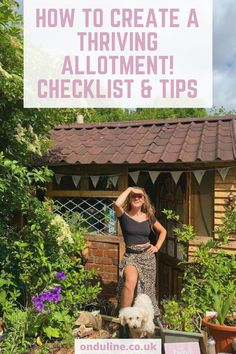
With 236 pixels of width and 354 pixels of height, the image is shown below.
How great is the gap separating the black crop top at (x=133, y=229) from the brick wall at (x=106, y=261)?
1.61m

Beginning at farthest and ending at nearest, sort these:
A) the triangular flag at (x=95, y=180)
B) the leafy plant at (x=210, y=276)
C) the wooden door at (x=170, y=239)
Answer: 1. the triangular flag at (x=95, y=180)
2. the wooden door at (x=170, y=239)
3. the leafy plant at (x=210, y=276)

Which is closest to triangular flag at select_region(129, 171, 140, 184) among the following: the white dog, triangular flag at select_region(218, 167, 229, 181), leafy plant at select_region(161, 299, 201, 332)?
triangular flag at select_region(218, 167, 229, 181)

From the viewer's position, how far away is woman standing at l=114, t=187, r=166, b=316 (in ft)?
14.5

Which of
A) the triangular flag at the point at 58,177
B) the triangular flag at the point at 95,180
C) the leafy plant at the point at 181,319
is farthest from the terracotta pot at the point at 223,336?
the triangular flag at the point at 58,177

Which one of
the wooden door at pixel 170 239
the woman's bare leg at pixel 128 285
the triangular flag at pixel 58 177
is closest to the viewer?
the woman's bare leg at pixel 128 285

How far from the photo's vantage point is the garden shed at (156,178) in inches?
218

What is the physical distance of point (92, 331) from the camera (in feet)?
14.7

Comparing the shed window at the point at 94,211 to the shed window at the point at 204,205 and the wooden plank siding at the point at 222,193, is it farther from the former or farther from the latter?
the wooden plank siding at the point at 222,193

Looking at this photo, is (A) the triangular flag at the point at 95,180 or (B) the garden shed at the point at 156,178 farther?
(A) the triangular flag at the point at 95,180

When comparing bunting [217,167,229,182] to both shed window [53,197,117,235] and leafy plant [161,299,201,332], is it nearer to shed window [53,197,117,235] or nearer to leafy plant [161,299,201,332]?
shed window [53,197,117,235]

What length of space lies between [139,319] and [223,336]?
794 millimetres

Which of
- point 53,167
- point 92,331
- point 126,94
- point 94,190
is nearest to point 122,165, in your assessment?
point 94,190

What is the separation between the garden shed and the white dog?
1.80 metres

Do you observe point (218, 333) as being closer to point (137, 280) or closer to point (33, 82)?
point (137, 280)
